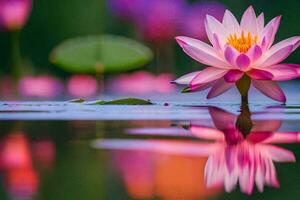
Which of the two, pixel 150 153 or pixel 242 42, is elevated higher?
pixel 242 42

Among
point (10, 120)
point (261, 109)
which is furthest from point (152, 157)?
point (261, 109)

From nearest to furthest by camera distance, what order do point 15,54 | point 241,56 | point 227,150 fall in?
point 227,150 → point 241,56 → point 15,54

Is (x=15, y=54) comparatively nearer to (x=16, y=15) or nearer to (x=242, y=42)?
(x=16, y=15)

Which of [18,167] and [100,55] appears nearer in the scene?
[18,167]

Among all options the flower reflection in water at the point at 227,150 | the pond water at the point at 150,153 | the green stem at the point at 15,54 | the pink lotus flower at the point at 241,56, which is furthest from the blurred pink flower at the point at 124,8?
the flower reflection in water at the point at 227,150

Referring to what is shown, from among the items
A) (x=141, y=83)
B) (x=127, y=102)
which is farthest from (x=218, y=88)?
(x=141, y=83)

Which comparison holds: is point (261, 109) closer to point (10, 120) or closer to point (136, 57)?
point (10, 120)
